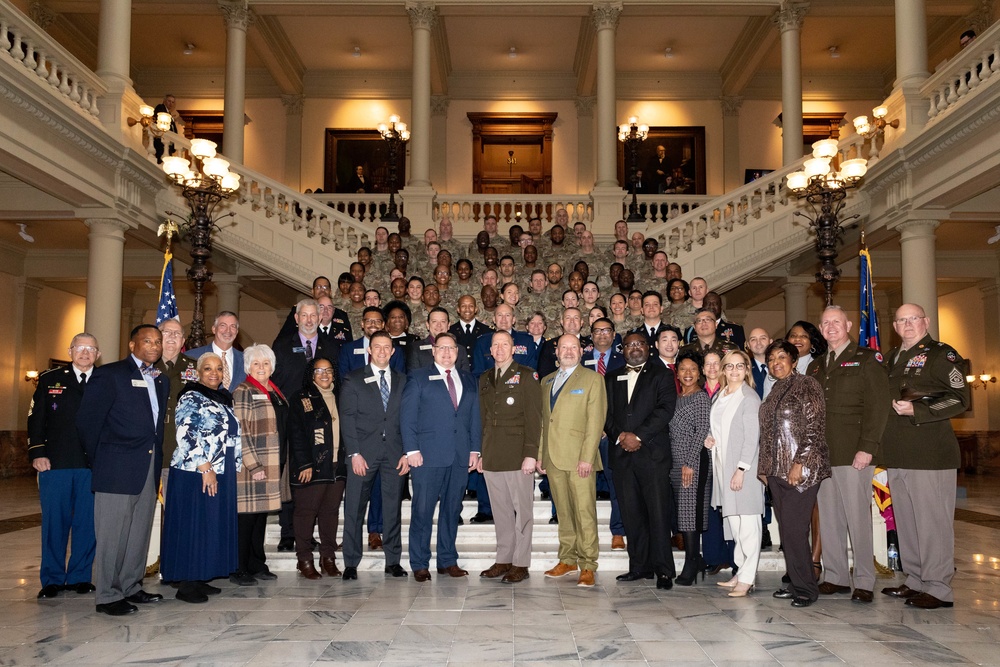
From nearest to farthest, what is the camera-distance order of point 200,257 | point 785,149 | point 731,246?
point 200,257 → point 731,246 → point 785,149

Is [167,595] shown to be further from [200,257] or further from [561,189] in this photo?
[561,189]

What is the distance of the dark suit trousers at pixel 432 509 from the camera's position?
638cm

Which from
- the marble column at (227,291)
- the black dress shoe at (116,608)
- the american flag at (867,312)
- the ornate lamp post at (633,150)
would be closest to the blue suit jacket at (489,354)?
the black dress shoe at (116,608)

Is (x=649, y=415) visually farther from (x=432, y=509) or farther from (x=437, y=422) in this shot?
(x=432, y=509)

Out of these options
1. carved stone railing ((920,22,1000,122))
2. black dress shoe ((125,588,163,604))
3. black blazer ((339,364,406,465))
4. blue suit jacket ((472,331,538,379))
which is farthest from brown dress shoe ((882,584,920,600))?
carved stone railing ((920,22,1000,122))

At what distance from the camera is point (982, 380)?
60.0 feet

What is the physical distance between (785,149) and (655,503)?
12444 millimetres

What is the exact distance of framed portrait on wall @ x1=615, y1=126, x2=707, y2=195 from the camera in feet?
72.1

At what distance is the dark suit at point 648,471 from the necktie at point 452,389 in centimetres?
130

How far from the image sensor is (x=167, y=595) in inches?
230

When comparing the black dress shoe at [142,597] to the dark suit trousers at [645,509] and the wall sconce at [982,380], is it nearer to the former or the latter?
the dark suit trousers at [645,509]

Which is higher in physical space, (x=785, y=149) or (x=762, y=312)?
(x=785, y=149)

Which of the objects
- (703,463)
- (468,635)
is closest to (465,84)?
(703,463)

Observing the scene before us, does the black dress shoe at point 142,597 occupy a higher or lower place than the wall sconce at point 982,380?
lower
